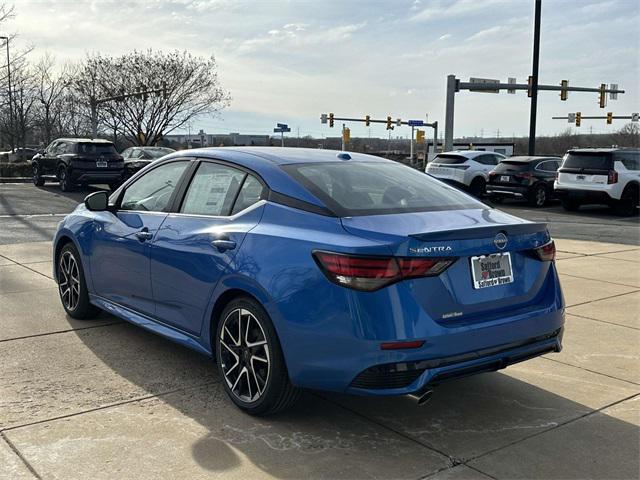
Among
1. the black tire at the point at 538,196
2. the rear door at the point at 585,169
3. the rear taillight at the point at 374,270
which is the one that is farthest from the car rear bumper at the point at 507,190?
the rear taillight at the point at 374,270

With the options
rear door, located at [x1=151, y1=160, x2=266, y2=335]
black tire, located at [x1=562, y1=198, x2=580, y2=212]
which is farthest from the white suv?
rear door, located at [x1=151, y1=160, x2=266, y2=335]

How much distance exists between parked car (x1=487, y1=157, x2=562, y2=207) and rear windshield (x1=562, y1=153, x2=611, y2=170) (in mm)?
2064

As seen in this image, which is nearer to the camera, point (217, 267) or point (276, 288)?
point (276, 288)

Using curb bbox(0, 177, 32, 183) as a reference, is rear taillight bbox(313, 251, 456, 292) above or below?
→ above

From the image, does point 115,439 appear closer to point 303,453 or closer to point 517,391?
point 303,453

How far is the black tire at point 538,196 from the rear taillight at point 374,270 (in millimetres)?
17829

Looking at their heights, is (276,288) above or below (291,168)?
below

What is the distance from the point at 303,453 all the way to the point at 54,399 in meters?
1.66

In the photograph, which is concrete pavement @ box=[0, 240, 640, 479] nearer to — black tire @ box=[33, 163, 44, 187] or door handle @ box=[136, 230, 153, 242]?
door handle @ box=[136, 230, 153, 242]

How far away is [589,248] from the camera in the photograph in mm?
10859

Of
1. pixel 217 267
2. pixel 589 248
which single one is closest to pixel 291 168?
pixel 217 267

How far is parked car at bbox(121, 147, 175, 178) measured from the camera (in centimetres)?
2281

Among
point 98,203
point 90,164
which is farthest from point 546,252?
point 90,164

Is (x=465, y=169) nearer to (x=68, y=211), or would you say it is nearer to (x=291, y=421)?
(x=68, y=211)
